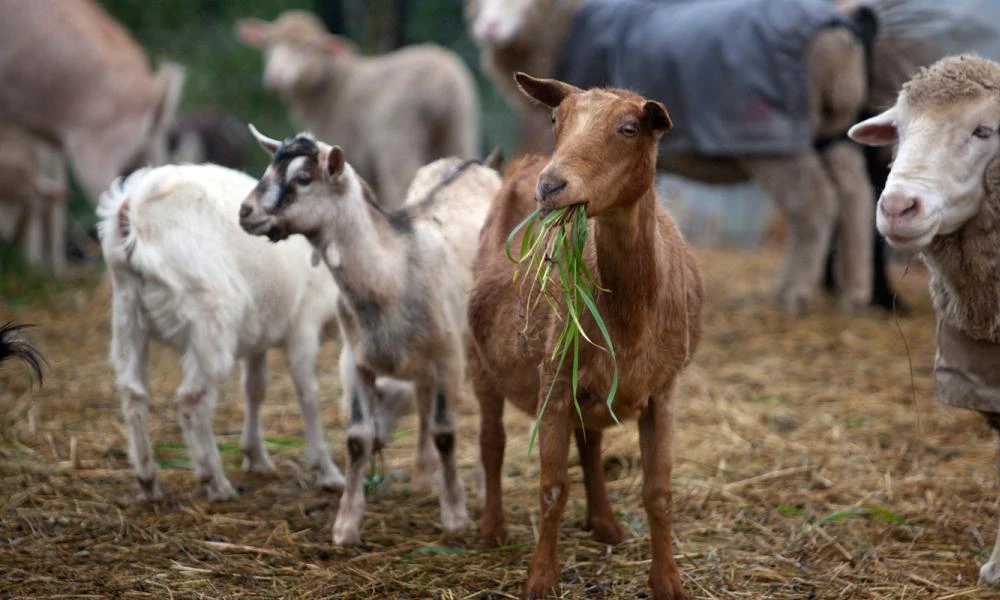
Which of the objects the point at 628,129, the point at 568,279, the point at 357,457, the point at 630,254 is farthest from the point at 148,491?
the point at 628,129

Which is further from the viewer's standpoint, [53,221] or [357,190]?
[53,221]

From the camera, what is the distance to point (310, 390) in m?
5.03

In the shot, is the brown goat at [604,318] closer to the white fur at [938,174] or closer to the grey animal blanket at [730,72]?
the white fur at [938,174]

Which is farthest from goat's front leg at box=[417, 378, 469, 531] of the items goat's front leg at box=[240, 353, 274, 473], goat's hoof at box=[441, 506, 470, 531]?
goat's front leg at box=[240, 353, 274, 473]

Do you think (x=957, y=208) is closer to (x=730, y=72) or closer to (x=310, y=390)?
(x=310, y=390)

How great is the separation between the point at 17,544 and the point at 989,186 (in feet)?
11.5

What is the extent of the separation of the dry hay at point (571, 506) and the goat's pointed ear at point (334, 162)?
1.35m

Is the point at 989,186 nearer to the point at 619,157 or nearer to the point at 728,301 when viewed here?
the point at 619,157

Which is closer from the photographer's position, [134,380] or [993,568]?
[993,568]

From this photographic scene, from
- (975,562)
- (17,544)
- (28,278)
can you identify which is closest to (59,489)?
(17,544)

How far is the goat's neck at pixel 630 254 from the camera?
11.0ft

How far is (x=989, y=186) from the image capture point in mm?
3574

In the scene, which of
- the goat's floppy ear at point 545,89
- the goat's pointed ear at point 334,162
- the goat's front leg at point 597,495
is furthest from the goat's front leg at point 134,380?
the goat's floppy ear at point 545,89

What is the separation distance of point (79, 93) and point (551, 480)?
6.71 m
